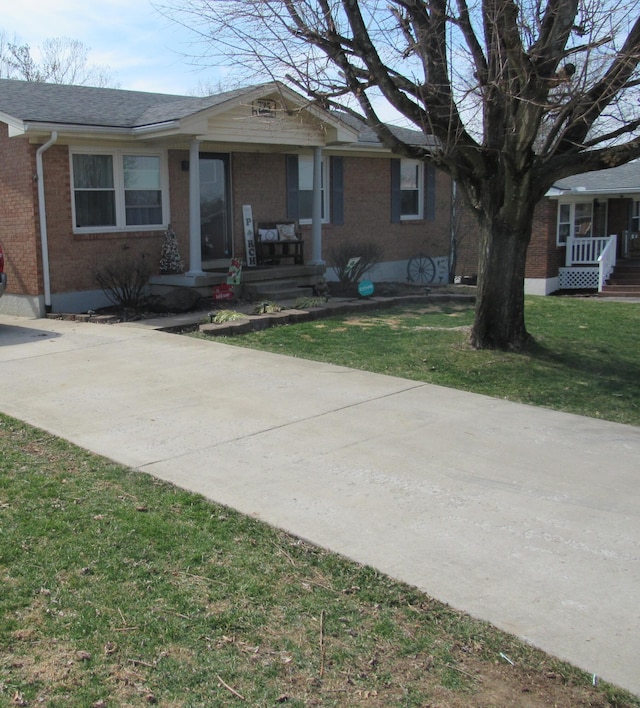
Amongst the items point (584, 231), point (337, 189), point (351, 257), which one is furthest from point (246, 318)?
point (584, 231)

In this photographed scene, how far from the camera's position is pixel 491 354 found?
32.0 ft

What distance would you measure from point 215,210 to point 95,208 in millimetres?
2934

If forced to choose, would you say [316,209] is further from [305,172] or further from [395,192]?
[395,192]

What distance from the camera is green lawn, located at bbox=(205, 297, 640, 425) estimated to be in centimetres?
838

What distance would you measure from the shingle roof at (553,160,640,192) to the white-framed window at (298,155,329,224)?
35.2 ft

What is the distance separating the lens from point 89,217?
1362 cm

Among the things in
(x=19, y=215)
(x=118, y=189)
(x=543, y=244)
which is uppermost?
(x=118, y=189)

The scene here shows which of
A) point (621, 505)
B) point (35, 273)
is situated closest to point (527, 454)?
point (621, 505)

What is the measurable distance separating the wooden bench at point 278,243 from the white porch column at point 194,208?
2515 mm

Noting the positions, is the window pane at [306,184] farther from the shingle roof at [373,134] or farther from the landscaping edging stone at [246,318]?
the landscaping edging stone at [246,318]

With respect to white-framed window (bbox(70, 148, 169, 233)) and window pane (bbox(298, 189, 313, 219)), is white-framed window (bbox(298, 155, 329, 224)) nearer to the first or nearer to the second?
window pane (bbox(298, 189, 313, 219))

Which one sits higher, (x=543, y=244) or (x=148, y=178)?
(x=148, y=178)

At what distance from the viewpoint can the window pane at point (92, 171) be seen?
43.9ft

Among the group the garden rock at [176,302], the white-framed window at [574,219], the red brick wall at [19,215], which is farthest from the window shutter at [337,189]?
the white-framed window at [574,219]
